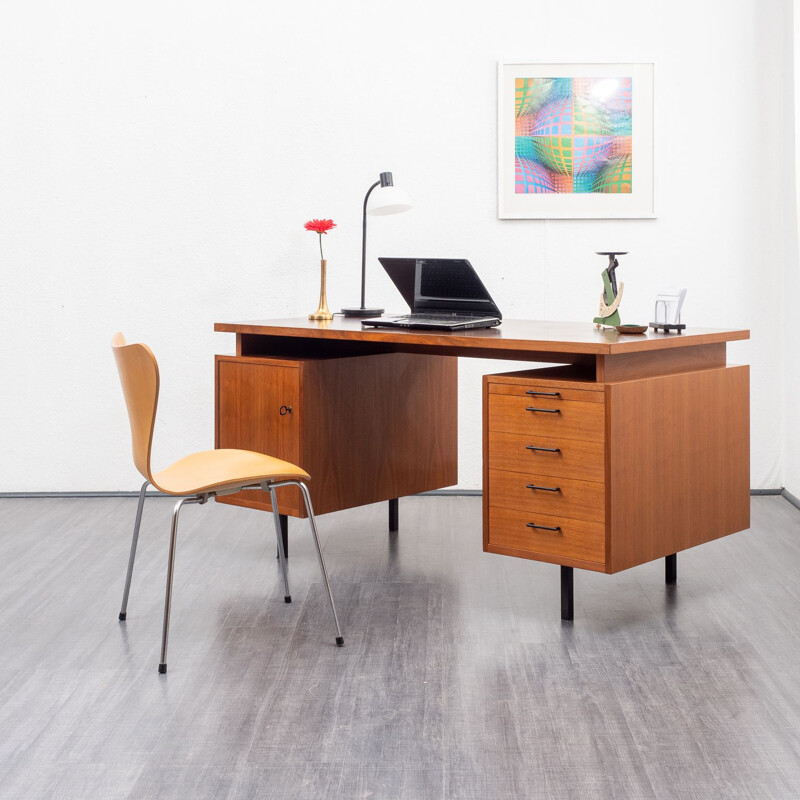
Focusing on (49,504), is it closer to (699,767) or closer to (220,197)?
(220,197)

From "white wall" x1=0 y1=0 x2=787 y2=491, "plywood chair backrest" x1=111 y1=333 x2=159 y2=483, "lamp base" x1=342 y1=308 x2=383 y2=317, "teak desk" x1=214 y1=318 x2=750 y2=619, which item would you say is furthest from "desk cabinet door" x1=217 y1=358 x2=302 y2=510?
"white wall" x1=0 y1=0 x2=787 y2=491

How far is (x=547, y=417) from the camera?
2652mm

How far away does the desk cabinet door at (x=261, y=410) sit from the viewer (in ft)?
10.2

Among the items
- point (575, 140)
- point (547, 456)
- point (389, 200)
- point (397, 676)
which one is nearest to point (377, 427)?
point (389, 200)

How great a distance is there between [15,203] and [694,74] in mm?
2888

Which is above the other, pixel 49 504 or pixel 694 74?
pixel 694 74

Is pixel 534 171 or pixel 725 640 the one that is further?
pixel 534 171

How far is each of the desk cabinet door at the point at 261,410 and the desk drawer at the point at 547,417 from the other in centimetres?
65

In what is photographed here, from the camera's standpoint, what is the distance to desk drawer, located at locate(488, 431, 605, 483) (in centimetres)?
257

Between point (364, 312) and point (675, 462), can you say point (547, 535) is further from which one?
point (364, 312)

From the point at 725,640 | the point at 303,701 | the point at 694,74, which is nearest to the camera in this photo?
the point at 303,701

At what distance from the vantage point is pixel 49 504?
4.33 m

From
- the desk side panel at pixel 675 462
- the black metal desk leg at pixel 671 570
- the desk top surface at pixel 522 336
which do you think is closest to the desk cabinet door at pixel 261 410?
the desk top surface at pixel 522 336

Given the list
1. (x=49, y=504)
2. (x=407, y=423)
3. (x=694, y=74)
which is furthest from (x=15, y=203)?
(x=694, y=74)
